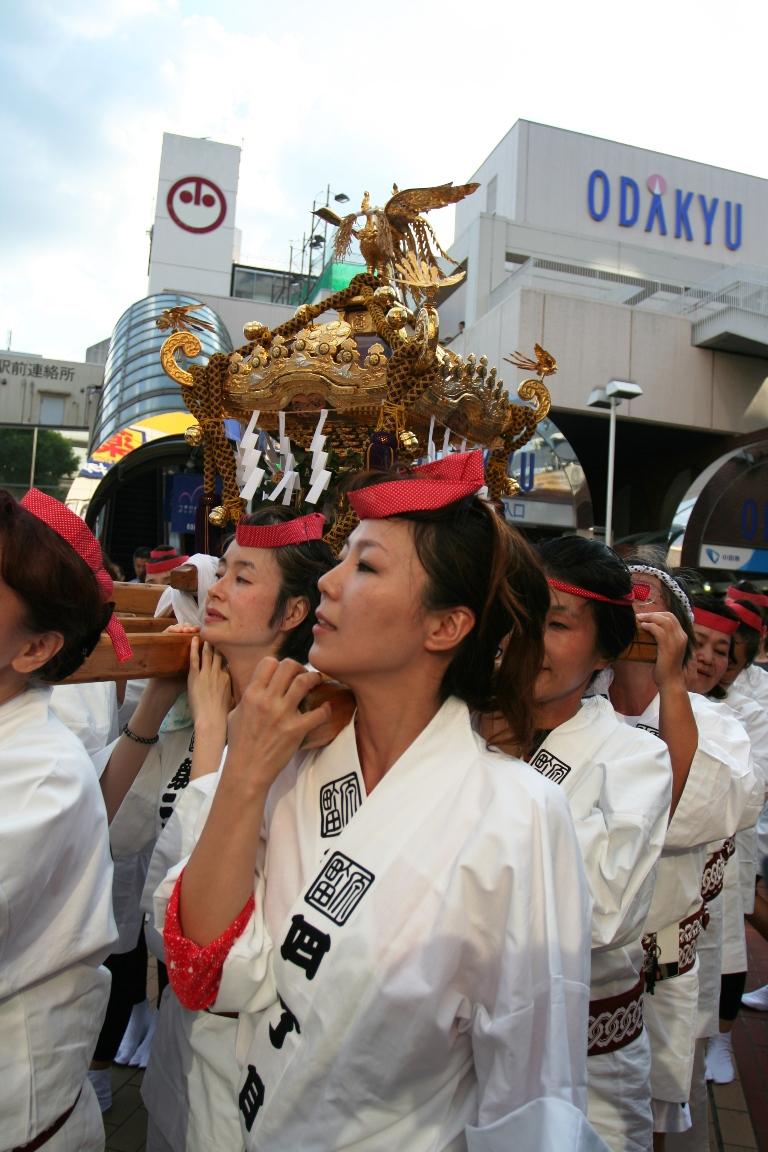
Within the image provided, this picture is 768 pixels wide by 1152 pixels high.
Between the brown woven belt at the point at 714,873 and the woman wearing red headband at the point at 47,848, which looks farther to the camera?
the brown woven belt at the point at 714,873

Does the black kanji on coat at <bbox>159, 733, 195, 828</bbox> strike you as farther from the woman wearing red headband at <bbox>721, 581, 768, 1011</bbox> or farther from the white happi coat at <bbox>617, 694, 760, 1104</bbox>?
the woman wearing red headband at <bbox>721, 581, 768, 1011</bbox>

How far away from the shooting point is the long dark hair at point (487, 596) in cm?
151

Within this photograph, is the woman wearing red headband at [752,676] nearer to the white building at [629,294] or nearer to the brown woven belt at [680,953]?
the brown woven belt at [680,953]

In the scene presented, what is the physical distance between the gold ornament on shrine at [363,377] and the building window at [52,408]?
18859mm

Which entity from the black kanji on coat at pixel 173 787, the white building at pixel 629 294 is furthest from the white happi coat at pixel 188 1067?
the white building at pixel 629 294

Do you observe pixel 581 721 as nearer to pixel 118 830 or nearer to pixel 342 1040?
pixel 342 1040

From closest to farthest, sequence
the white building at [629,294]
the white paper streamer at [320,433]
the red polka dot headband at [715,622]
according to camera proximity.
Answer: the white paper streamer at [320,433]
the red polka dot headband at [715,622]
the white building at [629,294]

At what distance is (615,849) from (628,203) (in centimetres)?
2143

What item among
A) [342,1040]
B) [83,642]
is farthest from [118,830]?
[342,1040]

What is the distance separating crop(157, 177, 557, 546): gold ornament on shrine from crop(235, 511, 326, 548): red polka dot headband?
1.82 ft

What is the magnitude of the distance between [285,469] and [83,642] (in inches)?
66.6

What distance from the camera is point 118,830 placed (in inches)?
94.1

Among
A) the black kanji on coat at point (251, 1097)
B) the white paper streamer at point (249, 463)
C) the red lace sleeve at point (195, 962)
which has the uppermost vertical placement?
the white paper streamer at point (249, 463)

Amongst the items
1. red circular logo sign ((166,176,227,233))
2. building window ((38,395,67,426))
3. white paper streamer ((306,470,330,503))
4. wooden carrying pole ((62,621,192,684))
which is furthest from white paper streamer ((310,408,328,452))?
red circular logo sign ((166,176,227,233))
